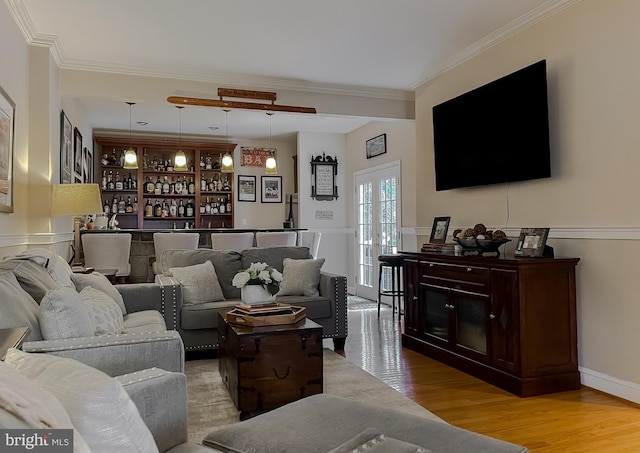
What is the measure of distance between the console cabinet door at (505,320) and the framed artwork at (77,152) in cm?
496

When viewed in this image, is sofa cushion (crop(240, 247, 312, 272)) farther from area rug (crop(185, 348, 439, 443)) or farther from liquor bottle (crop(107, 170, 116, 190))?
liquor bottle (crop(107, 170, 116, 190))

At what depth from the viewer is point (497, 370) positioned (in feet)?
11.3

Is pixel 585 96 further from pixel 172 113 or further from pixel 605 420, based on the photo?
pixel 172 113

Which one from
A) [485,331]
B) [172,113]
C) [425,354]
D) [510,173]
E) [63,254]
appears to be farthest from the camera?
[172,113]

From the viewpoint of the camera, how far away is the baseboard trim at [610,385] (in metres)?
3.11

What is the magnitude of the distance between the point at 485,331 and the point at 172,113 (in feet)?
17.3

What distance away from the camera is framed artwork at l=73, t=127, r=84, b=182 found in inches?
231

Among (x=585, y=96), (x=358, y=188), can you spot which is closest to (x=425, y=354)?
(x=585, y=96)

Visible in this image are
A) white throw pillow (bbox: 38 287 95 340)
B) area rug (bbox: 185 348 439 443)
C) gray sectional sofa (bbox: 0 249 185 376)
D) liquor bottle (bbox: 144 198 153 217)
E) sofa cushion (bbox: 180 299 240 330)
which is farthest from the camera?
liquor bottle (bbox: 144 198 153 217)

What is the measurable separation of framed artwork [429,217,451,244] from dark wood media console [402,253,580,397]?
2.71 ft

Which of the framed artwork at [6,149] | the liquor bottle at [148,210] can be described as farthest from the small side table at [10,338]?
the liquor bottle at [148,210]

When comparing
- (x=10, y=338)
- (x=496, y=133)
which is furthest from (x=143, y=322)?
(x=496, y=133)

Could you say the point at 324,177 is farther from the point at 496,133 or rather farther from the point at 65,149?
the point at 496,133

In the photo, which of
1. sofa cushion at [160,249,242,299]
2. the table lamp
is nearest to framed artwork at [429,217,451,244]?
sofa cushion at [160,249,242,299]
